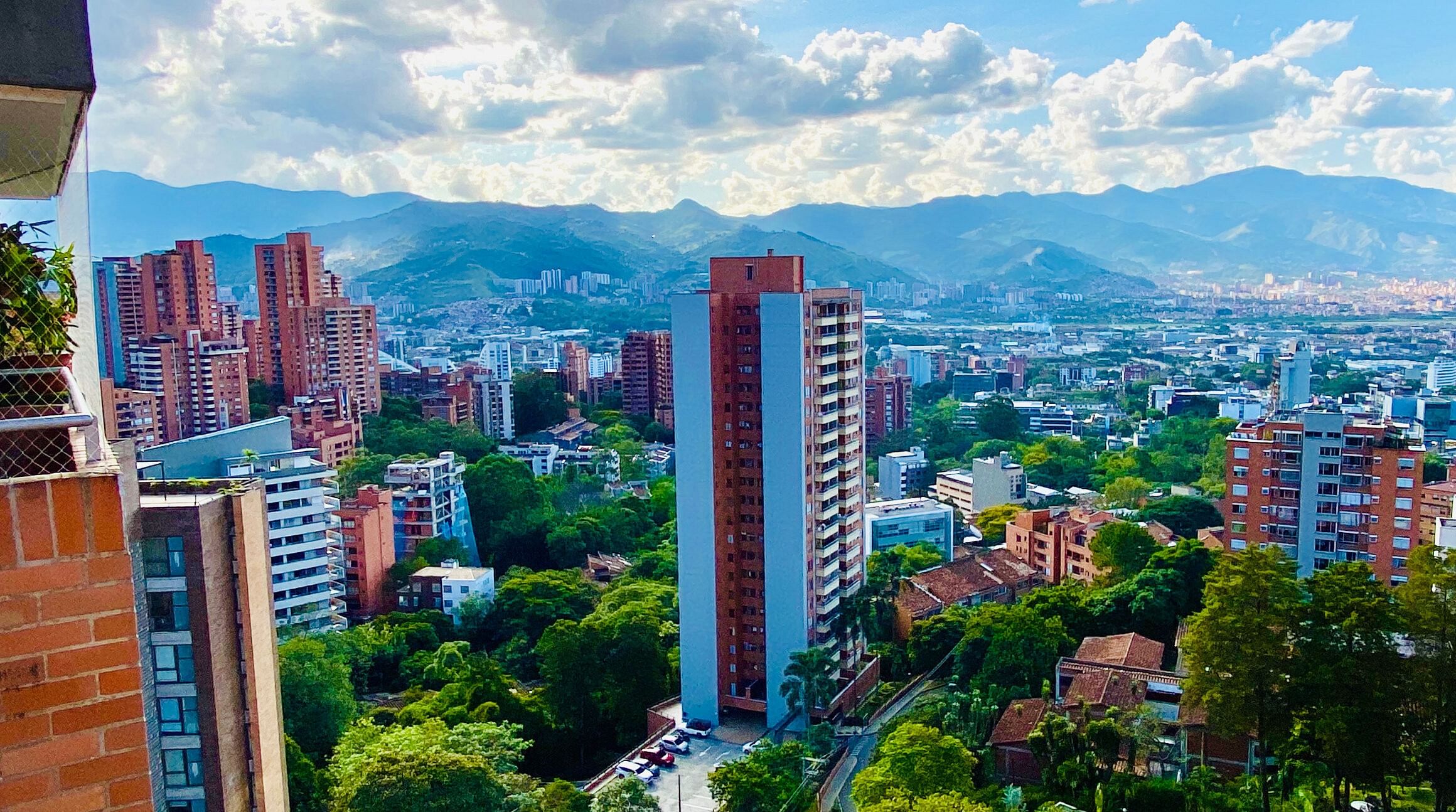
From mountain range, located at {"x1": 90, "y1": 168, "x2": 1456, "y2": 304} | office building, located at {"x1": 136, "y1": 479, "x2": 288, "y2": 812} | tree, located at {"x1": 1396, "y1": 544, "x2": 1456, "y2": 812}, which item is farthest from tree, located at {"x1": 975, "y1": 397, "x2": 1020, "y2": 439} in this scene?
mountain range, located at {"x1": 90, "y1": 168, "x2": 1456, "y2": 304}

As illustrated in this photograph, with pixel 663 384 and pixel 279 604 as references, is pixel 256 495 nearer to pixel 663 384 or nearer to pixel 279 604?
pixel 279 604

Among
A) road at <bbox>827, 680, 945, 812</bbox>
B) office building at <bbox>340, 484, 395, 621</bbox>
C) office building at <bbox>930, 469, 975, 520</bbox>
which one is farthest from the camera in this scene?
office building at <bbox>930, 469, 975, 520</bbox>

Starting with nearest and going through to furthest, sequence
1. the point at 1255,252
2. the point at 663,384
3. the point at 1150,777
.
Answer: the point at 1150,777 < the point at 663,384 < the point at 1255,252

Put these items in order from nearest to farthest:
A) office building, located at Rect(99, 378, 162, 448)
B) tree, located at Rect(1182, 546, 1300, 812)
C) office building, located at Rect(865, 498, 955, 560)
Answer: tree, located at Rect(1182, 546, 1300, 812), office building, located at Rect(865, 498, 955, 560), office building, located at Rect(99, 378, 162, 448)

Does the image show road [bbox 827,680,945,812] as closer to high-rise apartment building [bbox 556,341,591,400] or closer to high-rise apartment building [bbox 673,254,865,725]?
high-rise apartment building [bbox 673,254,865,725]

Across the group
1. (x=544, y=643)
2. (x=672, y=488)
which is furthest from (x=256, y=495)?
(x=672, y=488)

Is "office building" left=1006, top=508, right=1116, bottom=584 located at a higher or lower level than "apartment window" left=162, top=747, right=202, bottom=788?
lower
